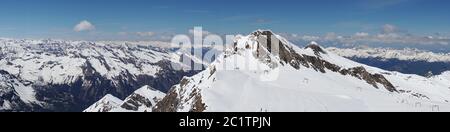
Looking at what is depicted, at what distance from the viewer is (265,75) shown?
16812cm

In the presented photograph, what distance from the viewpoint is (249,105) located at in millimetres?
118062

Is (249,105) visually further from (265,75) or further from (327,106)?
(265,75)
